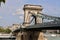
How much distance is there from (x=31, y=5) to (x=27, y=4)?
559mm

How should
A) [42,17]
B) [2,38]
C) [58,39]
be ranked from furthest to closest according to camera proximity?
[2,38] → [58,39] → [42,17]

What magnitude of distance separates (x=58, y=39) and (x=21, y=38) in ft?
40.7

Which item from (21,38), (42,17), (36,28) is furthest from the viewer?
(21,38)

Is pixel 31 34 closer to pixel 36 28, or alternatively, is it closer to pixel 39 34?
pixel 39 34

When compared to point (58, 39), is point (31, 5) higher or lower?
higher

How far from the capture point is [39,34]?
33.3 m

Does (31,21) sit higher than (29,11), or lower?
lower

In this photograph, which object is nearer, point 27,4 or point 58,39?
point 27,4

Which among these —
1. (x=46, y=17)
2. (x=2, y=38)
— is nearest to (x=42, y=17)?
(x=46, y=17)

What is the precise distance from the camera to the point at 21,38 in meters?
37.9

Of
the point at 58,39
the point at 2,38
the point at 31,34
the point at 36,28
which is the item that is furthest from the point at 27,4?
the point at 2,38

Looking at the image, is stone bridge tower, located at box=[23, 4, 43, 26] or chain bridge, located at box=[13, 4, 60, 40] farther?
stone bridge tower, located at box=[23, 4, 43, 26]

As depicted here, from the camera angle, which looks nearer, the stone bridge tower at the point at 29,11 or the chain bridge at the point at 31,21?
the chain bridge at the point at 31,21

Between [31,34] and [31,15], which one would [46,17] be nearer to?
[31,34]
